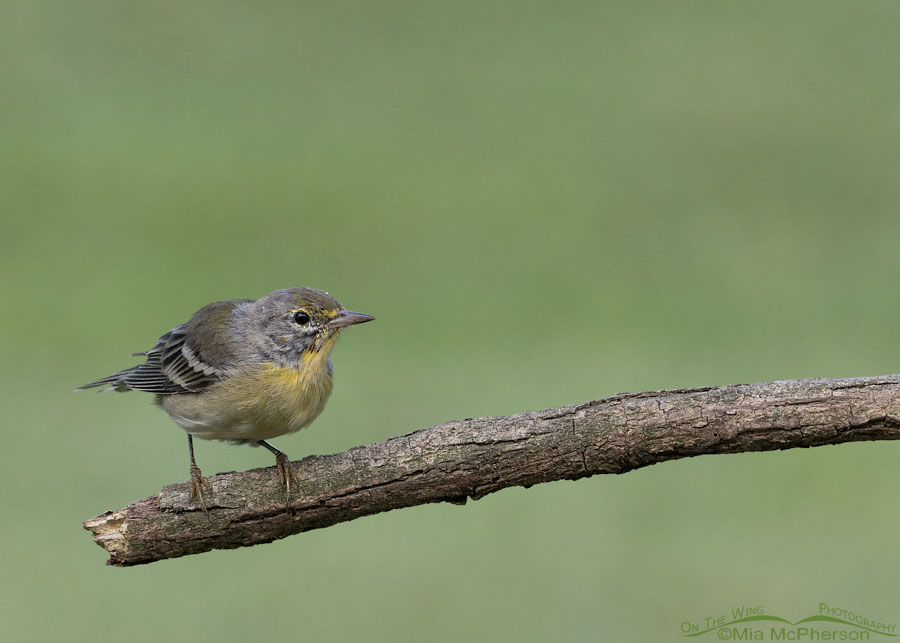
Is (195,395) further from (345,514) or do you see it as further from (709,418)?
(709,418)

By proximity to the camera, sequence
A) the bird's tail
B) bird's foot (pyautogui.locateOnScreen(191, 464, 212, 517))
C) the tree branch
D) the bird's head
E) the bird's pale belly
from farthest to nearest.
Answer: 1. the bird's tail
2. the bird's head
3. the bird's pale belly
4. bird's foot (pyautogui.locateOnScreen(191, 464, 212, 517))
5. the tree branch

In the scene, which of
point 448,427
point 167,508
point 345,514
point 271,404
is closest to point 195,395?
point 271,404

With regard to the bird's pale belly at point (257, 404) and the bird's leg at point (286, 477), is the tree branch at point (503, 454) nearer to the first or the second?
the bird's leg at point (286, 477)

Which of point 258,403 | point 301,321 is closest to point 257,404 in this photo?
point 258,403

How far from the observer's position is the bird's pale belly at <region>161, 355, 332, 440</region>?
3.53 meters

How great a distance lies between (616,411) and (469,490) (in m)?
0.60

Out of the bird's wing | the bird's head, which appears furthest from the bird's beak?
the bird's wing

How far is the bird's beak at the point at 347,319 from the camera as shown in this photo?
3.75 meters

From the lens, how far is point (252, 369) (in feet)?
11.9

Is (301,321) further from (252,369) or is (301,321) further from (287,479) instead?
(287,479)

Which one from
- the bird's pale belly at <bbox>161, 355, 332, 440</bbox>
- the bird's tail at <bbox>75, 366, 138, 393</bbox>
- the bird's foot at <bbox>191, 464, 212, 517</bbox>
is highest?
the bird's tail at <bbox>75, 366, 138, 393</bbox>

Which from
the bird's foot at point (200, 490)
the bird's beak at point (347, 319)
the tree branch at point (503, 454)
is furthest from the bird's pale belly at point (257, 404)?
the bird's foot at point (200, 490)

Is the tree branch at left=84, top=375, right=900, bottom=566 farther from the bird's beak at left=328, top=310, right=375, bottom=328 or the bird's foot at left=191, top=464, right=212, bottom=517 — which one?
the bird's beak at left=328, top=310, right=375, bottom=328

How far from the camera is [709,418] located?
2.95m
